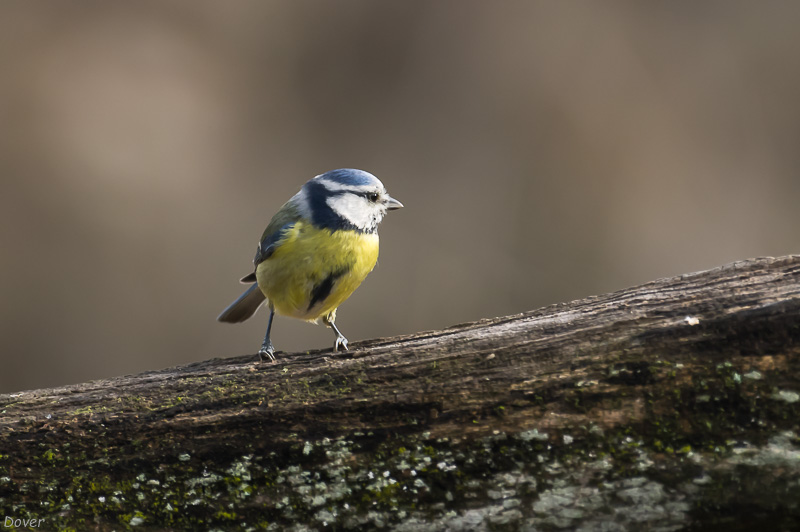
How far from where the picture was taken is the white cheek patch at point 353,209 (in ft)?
6.91

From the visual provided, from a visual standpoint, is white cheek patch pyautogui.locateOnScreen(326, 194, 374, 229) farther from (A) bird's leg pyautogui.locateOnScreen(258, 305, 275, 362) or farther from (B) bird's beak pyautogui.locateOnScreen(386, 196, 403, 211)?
(A) bird's leg pyautogui.locateOnScreen(258, 305, 275, 362)

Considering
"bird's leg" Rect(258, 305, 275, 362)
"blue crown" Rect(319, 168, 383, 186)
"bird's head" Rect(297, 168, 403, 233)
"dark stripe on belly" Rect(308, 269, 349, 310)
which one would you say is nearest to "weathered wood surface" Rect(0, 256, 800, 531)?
"bird's leg" Rect(258, 305, 275, 362)

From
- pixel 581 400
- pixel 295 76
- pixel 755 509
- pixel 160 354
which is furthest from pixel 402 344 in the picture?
pixel 295 76

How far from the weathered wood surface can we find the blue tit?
590 mm

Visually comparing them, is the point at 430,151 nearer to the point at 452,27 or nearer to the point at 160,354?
the point at 452,27

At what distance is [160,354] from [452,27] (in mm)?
2457

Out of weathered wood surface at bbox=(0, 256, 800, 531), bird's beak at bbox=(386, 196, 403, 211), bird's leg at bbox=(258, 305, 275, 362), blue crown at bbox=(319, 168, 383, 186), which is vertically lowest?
weathered wood surface at bbox=(0, 256, 800, 531)

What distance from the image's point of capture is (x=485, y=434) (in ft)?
4.09

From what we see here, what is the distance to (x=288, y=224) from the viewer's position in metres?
2.13

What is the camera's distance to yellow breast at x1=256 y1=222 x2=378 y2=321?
2.03 meters

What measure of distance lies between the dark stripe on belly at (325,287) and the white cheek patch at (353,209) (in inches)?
6.4

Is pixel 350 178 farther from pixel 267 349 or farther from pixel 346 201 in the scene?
pixel 267 349

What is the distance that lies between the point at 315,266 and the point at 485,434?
3.01 feet

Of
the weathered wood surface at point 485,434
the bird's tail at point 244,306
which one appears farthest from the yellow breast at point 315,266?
the weathered wood surface at point 485,434
